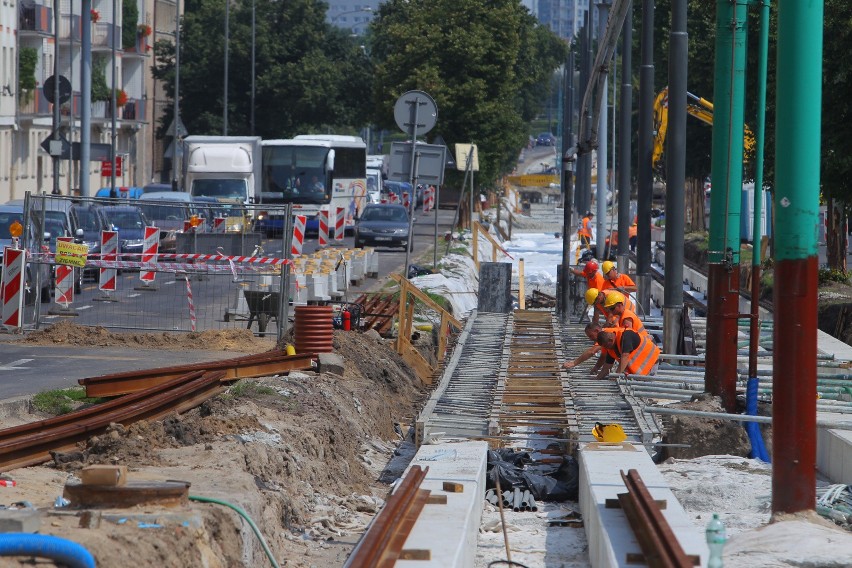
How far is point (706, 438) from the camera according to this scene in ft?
43.9

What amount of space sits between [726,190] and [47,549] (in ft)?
30.1

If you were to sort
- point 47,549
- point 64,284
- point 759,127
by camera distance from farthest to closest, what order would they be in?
point 64,284 < point 759,127 < point 47,549

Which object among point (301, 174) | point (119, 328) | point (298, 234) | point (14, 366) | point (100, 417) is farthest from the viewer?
point (301, 174)

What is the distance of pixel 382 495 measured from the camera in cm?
1262

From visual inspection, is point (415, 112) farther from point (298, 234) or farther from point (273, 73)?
point (273, 73)

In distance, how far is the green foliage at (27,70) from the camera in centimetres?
5731

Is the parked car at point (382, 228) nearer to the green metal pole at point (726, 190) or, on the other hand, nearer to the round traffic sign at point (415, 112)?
the round traffic sign at point (415, 112)

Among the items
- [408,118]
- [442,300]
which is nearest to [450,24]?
[442,300]

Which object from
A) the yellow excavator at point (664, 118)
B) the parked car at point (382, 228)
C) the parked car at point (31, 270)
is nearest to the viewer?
the parked car at point (31, 270)

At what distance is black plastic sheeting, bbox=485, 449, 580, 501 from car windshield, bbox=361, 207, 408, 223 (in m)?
33.3

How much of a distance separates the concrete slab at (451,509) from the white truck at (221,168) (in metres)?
34.9

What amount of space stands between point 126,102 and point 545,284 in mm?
41469

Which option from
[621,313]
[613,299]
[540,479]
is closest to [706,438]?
[540,479]

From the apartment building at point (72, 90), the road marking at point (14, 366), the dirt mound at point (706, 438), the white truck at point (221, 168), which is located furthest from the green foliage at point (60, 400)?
the white truck at point (221, 168)
